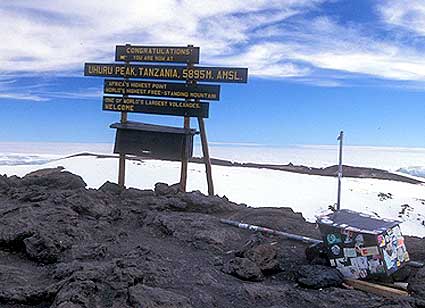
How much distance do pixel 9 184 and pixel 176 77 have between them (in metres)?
4.21

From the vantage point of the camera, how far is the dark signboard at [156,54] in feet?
37.1

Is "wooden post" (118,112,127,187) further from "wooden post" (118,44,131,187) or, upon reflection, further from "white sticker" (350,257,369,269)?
"white sticker" (350,257,369,269)

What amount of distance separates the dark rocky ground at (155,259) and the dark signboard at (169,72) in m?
2.94

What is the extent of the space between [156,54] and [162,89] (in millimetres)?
812

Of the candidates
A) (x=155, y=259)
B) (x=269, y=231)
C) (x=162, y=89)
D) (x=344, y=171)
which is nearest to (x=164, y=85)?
(x=162, y=89)

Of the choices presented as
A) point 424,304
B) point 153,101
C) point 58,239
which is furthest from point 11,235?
point 153,101

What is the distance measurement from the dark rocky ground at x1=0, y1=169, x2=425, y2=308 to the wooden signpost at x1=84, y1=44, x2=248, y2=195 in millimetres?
2598

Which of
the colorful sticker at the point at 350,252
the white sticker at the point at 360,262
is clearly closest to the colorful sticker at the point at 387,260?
the white sticker at the point at 360,262

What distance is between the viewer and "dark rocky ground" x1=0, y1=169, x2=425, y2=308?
4895mm

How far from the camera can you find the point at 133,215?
8539 millimetres

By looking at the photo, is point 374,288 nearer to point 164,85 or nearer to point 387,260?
point 387,260

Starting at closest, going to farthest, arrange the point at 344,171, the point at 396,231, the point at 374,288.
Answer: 1. the point at 374,288
2. the point at 396,231
3. the point at 344,171

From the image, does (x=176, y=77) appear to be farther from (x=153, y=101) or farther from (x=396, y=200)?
(x=396, y=200)

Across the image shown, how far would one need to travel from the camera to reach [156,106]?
11.7m
